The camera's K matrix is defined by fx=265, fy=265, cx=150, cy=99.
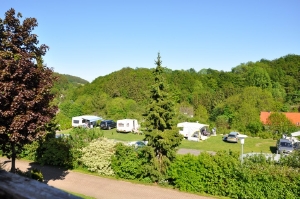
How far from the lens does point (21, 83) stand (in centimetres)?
802

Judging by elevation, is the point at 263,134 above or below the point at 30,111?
below

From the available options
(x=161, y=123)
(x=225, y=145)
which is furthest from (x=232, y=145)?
(x=161, y=123)

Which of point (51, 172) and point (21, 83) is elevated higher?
point (21, 83)

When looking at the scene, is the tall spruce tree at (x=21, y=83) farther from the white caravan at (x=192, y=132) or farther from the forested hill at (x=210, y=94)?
the forested hill at (x=210, y=94)

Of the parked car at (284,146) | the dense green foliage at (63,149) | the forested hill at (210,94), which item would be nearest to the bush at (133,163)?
the dense green foliage at (63,149)

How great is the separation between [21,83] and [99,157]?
7.25 metres

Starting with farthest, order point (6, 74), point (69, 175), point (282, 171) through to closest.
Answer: point (69, 175), point (282, 171), point (6, 74)

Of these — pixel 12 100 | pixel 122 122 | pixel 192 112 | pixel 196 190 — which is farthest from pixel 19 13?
pixel 192 112

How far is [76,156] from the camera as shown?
14.9 metres

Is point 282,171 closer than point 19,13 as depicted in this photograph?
No

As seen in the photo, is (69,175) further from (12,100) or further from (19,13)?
(19,13)

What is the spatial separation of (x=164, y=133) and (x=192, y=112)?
3658 cm

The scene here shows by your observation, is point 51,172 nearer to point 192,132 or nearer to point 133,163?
point 133,163

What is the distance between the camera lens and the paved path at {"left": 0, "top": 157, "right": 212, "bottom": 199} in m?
11.4
